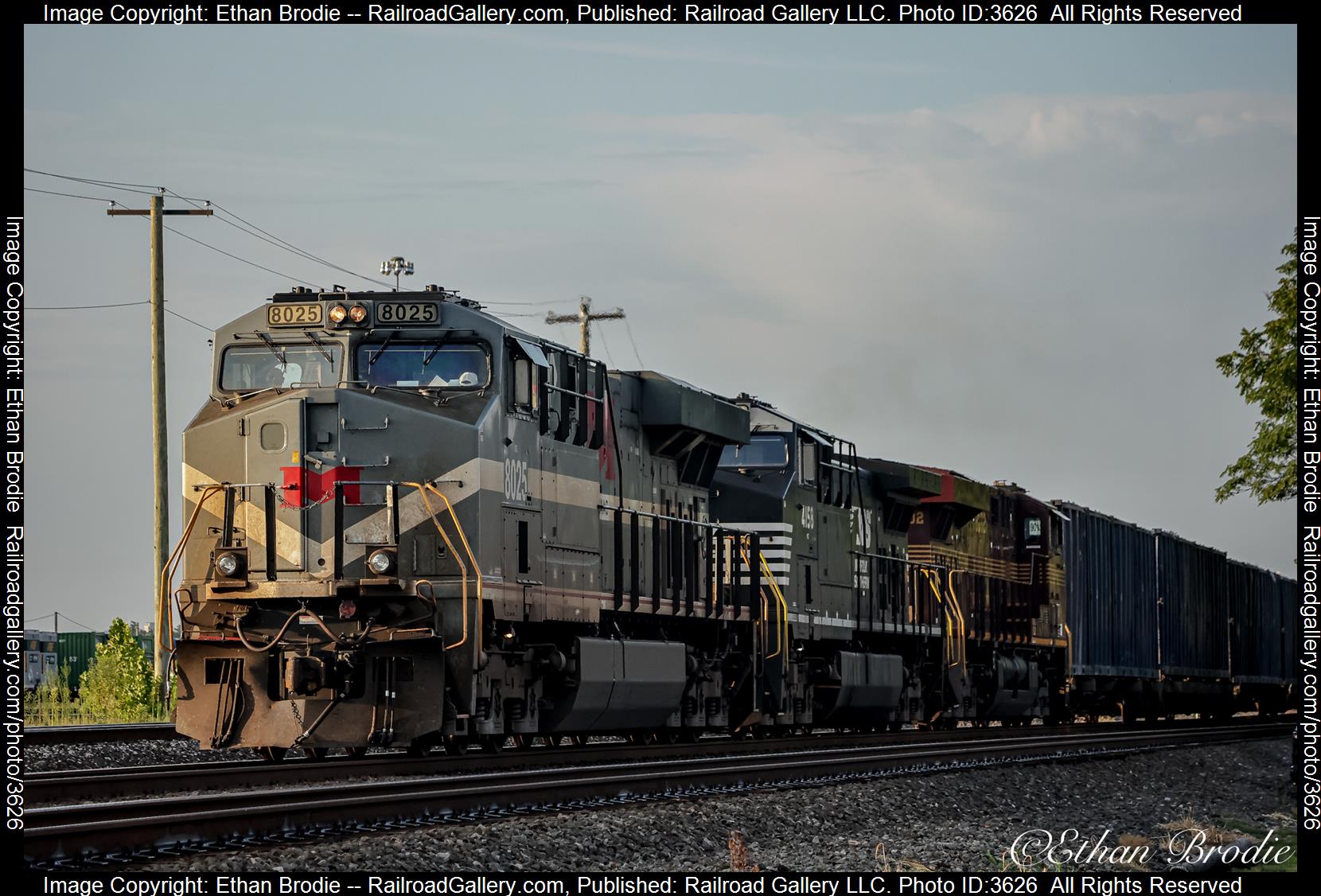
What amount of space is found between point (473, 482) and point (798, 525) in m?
7.80

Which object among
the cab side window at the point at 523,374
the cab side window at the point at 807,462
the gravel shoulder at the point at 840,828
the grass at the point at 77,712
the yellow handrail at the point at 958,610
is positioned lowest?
the grass at the point at 77,712

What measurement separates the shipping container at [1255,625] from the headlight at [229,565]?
1104 inches

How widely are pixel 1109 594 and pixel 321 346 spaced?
20667 millimetres

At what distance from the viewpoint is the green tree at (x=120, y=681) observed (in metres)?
24.1

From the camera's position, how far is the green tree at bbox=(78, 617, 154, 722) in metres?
24.1

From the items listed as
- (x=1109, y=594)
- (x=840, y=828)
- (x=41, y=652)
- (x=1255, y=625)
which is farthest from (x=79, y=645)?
(x=840, y=828)

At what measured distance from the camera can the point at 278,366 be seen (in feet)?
46.5

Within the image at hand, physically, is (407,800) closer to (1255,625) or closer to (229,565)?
(229,565)

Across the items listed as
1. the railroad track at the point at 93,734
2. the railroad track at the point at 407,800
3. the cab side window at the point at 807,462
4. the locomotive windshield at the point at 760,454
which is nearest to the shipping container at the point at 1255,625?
the cab side window at the point at 807,462

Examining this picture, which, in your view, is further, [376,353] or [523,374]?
[523,374]

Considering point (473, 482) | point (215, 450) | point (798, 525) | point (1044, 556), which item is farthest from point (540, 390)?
point (1044, 556)

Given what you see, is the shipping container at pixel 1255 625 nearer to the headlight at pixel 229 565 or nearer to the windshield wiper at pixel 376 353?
the windshield wiper at pixel 376 353
